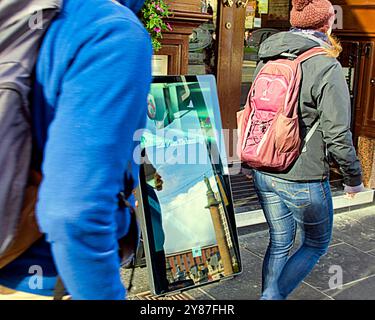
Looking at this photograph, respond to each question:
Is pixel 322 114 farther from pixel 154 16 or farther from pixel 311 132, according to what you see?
pixel 154 16

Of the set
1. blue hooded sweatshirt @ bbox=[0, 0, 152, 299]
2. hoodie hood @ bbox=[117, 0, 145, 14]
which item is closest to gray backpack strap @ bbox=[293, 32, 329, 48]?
hoodie hood @ bbox=[117, 0, 145, 14]

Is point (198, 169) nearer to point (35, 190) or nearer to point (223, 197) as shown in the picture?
point (223, 197)

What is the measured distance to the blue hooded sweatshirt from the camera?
1139mm

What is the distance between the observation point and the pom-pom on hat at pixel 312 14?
10.4 ft

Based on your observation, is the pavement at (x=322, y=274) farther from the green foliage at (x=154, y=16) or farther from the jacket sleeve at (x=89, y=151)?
the jacket sleeve at (x=89, y=151)

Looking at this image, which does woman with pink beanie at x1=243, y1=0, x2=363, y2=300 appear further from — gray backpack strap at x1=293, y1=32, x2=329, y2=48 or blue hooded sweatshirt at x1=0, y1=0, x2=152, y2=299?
blue hooded sweatshirt at x1=0, y1=0, x2=152, y2=299

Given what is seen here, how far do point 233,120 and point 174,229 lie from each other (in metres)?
2.88

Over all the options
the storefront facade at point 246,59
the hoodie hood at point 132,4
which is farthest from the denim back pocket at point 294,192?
the storefront facade at point 246,59

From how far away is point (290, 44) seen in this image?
317 centimetres

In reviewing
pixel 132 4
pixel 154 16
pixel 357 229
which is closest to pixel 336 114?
pixel 132 4

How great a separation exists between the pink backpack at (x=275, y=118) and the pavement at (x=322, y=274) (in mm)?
1318

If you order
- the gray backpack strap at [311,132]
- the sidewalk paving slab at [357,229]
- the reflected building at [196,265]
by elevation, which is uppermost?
the gray backpack strap at [311,132]
